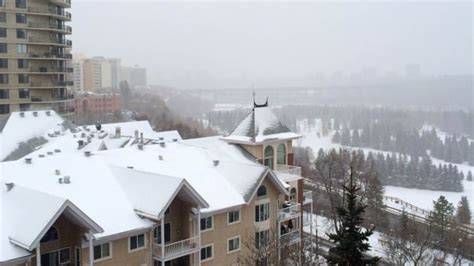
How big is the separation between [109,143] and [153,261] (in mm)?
18080

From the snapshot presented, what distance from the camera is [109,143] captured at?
132 ft

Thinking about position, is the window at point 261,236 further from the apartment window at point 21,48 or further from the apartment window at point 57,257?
the apartment window at point 21,48

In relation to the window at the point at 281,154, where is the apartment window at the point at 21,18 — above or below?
above

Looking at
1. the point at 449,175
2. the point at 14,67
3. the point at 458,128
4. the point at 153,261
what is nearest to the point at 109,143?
the point at 153,261

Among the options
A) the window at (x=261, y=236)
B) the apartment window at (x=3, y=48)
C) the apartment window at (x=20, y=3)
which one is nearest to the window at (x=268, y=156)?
the window at (x=261, y=236)

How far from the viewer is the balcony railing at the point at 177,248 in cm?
2370

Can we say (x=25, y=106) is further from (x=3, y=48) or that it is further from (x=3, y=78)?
(x=3, y=48)

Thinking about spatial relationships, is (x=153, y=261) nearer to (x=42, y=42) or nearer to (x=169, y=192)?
(x=169, y=192)

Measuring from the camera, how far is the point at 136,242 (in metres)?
23.1

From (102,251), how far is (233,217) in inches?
294

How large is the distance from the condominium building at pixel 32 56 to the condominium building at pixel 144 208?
3653 centimetres

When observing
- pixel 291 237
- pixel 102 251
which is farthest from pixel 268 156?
pixel 102 251

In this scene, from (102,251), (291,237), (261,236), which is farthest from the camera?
(291,237)

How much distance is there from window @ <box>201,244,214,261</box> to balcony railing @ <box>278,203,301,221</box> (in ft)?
17.4
